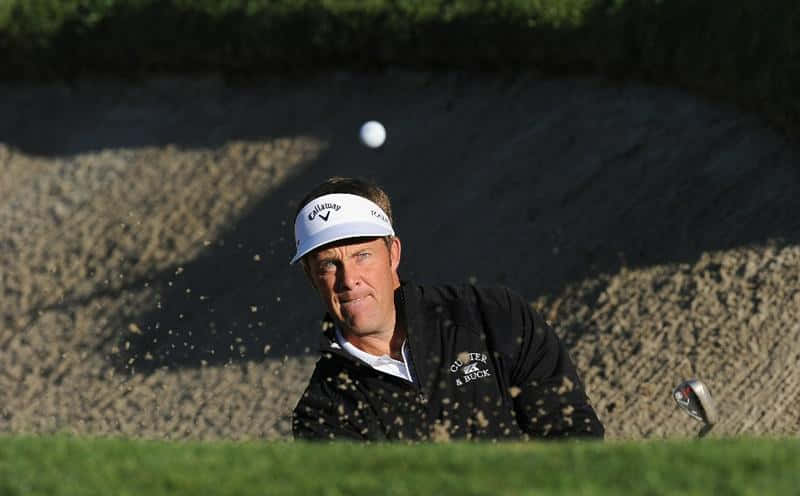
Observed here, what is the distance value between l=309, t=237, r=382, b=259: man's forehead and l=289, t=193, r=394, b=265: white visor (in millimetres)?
37

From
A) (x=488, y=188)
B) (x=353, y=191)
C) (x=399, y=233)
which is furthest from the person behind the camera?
(x=399, y=233)

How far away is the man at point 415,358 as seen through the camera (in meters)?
6.84

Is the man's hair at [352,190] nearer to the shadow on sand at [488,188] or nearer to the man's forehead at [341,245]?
the man's forehead at [341,245]

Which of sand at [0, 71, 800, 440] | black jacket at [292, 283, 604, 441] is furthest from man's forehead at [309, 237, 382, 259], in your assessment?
sand at [0, 71, 800, 440]

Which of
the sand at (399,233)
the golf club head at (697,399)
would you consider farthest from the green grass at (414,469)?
the sand at (399,233)

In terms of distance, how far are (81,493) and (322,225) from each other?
2.37 metres

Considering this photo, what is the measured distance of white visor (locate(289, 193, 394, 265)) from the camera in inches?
280

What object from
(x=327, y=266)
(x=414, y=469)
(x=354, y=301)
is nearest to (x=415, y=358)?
(x=354, y=301)

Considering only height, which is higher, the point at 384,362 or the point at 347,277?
the point at 347,277

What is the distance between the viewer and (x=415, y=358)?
272 inches

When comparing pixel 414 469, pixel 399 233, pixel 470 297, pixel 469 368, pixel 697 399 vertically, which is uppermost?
pixel 399 233

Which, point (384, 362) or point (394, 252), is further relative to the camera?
point (394, 252)

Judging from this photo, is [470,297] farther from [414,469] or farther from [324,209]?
[414,469]

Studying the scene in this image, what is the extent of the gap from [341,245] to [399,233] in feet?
25.4
